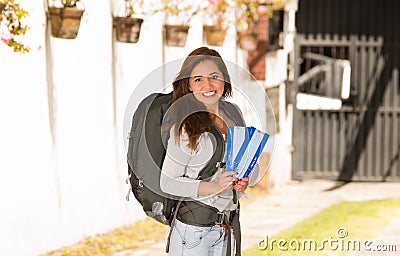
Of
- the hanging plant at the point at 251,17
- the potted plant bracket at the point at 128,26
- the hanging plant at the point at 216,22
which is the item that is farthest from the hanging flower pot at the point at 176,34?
the hanging plant at the point at 251,17

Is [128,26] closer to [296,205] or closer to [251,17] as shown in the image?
[251,17]

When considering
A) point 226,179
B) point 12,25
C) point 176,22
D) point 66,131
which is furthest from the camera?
point 176,22

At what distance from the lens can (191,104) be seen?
4047mm

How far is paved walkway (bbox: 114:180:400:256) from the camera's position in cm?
802

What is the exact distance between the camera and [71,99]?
24.6ft

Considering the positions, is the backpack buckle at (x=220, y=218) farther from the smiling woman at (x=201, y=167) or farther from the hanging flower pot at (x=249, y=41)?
the hanging flower pot at (x=249, y=41)

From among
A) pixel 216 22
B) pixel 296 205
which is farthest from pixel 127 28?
pixel 296 205

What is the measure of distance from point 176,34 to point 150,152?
5398 millimetres

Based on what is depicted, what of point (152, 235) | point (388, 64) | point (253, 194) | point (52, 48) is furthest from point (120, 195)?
point (388, 64)

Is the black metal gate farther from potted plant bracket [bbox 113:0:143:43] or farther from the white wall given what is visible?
potted plant bracket [bbox 113:0:143:43]

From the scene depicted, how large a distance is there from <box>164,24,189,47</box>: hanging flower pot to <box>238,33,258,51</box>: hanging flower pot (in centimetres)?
184

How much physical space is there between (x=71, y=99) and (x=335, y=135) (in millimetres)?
5828

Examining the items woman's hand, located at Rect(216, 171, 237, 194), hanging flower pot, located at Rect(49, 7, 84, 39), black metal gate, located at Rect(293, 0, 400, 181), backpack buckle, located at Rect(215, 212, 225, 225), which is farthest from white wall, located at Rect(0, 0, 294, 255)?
black metal gate, located at Rect(293, 0, 400, 181)

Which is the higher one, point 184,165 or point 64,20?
point 64,20
